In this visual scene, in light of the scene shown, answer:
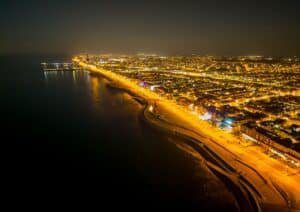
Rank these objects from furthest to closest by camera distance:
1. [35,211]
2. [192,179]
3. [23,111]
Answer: [23,111] → [192,179] → [35,211]

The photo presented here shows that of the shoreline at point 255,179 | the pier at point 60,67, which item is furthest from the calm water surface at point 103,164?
the pier at point 60,67

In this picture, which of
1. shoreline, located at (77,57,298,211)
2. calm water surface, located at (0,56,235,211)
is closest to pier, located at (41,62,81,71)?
calm water surface, located at (0,56,235,211)

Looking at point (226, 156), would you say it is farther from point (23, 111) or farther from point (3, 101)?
point (3, 101)

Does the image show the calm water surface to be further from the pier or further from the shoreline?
the pier

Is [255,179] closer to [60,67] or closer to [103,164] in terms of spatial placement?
[103,164]

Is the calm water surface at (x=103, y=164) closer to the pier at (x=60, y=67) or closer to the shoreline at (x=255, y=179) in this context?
the shoreline at (x=255, y=179)

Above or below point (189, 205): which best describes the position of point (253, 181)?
above

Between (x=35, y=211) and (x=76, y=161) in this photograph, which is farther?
(x=76, y=161)

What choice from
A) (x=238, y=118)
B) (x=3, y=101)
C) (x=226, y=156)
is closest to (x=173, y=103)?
(x=238, y=118)
